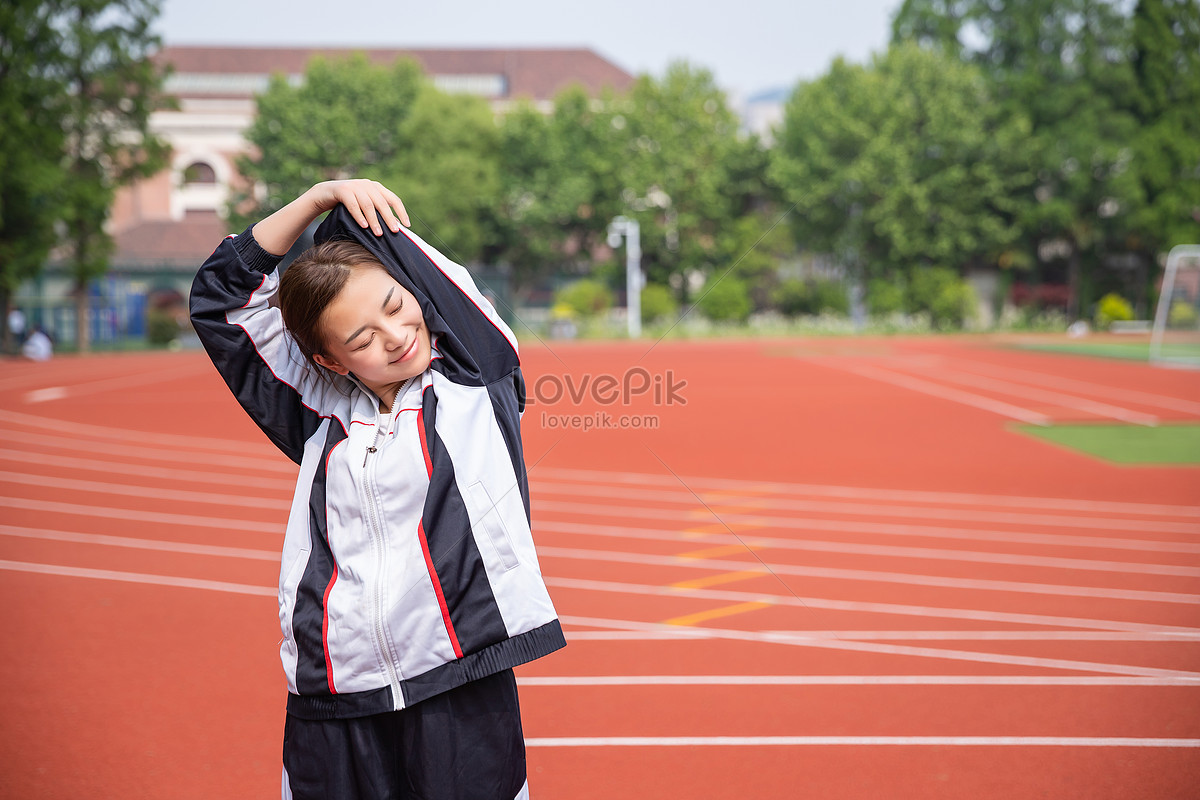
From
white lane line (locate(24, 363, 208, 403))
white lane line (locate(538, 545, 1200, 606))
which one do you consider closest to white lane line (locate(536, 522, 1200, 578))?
white lane line (locate(538, 545, 1200, 606))

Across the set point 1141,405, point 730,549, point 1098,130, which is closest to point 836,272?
point 1098,130

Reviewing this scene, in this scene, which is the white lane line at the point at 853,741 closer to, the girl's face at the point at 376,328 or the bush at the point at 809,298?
the girl's face at the point at 376,328

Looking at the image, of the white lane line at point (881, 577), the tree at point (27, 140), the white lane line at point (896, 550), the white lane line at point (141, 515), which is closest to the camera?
the white lane line at point (881, 577)

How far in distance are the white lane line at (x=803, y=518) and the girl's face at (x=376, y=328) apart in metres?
4.99

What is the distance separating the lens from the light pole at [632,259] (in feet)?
105

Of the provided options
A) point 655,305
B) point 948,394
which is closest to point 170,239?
point 655,305

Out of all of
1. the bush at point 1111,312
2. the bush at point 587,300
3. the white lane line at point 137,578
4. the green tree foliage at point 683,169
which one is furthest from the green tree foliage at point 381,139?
the white lane line at point 137,578

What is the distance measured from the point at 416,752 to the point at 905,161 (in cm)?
3360

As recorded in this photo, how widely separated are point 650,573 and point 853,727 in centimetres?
195

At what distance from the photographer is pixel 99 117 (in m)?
25.2

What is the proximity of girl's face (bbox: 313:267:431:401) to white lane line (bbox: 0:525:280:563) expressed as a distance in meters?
4.39

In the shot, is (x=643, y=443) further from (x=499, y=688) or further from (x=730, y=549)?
(x=499, y=688)

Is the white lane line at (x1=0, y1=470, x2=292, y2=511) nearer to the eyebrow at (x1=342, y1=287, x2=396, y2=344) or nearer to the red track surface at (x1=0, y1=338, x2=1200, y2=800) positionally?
the red track surface at (x1=0, y1=338, x2=1200, y2=800)

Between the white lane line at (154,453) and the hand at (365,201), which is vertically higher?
the hand at (365,201)
